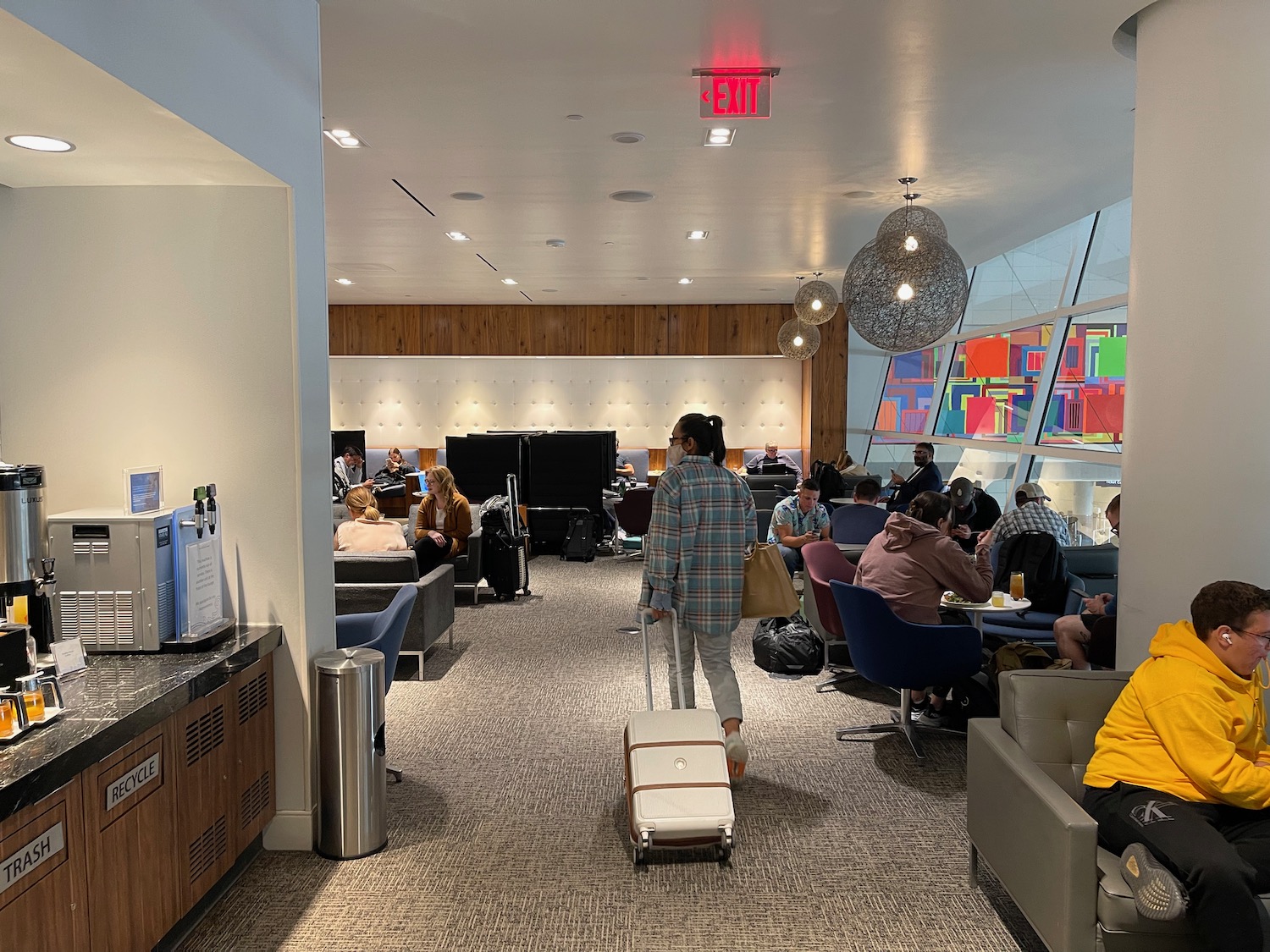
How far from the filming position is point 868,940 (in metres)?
3.17

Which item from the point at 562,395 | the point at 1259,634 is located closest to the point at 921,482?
Answer: the point at 562,395

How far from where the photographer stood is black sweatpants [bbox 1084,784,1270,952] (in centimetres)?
250

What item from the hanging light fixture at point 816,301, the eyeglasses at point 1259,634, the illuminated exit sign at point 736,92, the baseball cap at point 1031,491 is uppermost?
the illuminated exit sign at point 736,92

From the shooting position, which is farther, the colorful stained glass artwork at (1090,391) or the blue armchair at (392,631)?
the colorful stained glass artwork at (1090,391)

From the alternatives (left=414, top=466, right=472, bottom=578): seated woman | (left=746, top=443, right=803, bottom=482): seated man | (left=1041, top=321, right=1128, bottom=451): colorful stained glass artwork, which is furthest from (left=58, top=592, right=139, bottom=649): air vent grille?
(left=746, top=443, right=803, bottom=482): seated man

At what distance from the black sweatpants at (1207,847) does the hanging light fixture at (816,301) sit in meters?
6.47

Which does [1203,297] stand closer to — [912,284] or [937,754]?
[912,284]

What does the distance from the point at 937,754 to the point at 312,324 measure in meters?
3.57

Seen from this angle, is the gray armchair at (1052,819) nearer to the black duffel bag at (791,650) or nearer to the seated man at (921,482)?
the black duffel bag at (791,650)

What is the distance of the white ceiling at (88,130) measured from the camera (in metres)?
2.33

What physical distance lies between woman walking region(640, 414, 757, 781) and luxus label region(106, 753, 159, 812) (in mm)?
2144

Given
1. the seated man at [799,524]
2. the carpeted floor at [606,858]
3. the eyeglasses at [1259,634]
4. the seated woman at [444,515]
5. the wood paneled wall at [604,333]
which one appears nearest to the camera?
the eyeglasses at [1259,634]

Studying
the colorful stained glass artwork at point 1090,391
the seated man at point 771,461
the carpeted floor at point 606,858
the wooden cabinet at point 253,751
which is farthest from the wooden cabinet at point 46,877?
the seated man at point 771,461

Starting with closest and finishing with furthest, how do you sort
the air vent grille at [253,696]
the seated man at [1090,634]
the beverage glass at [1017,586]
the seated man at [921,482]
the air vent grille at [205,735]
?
the air vent grille at [205,735] < the air vent grille at [253,696] < the seated man at [1090,634] < the beverage glass at [1017,586] < the seated man at [921,482]
